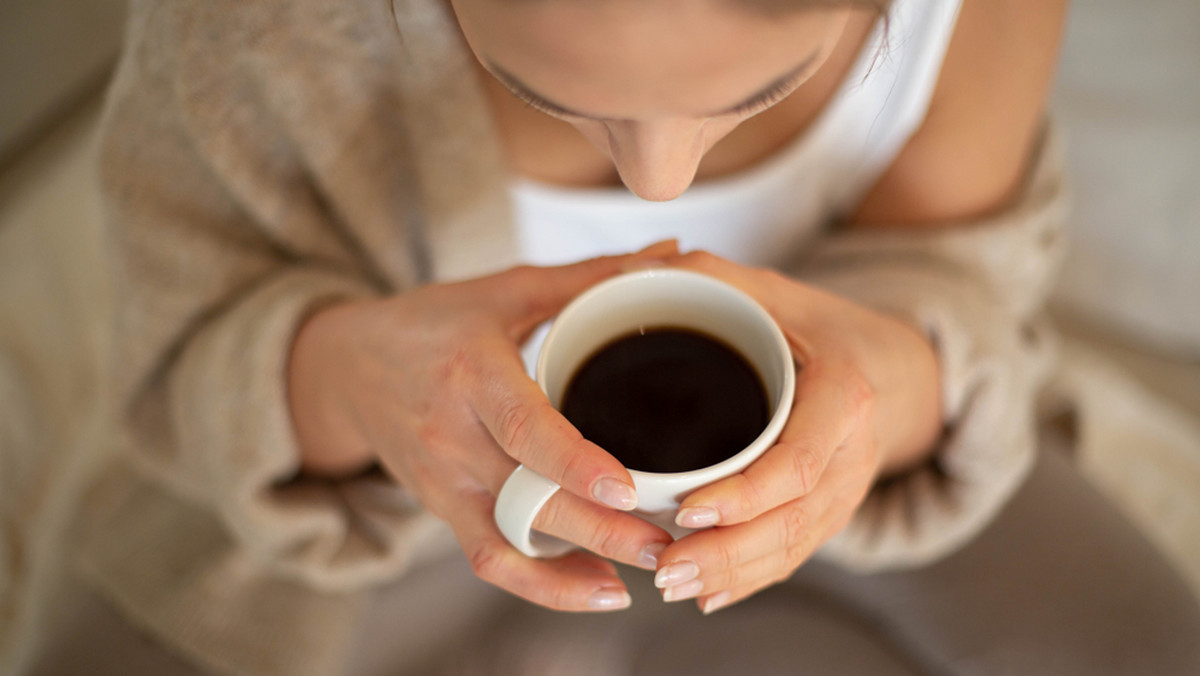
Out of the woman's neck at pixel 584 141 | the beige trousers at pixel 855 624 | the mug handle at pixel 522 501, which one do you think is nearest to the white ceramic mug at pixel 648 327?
the mug handle at pixel 522 501

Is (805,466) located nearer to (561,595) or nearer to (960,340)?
(561,595)

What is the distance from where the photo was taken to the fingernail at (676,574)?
39 centimetres

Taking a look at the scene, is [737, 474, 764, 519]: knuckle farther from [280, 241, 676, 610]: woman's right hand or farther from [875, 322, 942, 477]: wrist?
[875, 322, 942, 477]: wrist

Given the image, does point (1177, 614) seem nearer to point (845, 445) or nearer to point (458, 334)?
point (845, 445)

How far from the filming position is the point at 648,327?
1.57 feet

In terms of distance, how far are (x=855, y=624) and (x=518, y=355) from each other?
54 cm

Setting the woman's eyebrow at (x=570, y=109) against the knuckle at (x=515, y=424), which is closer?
the woman's eyebrow at (x=570, y=109)

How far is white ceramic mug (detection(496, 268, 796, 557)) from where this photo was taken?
0.38 m

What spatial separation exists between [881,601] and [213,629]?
2.19 ft

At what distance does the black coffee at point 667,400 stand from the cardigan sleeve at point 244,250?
0.97 ft

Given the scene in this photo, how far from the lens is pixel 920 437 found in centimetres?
65

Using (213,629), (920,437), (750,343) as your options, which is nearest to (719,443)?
(750,343)

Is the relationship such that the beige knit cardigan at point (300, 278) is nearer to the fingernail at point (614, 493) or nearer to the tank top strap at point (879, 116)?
the tank top strap at point (879, 116)

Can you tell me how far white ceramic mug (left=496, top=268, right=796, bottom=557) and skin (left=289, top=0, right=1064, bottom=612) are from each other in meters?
0.01
